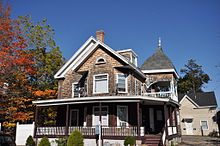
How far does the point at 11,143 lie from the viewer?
1095 cm

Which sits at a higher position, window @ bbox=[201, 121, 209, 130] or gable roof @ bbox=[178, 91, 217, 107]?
gable roof @ bbox=[178, 91, 217, 107]

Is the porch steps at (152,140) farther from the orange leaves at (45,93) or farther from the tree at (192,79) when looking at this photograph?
the tree at (192,79)

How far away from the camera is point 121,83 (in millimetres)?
19547

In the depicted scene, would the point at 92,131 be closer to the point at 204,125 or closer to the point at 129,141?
the point at 129,141

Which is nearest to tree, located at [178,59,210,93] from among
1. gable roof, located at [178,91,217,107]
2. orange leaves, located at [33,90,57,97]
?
gable roof, located at [178,91,217,107]

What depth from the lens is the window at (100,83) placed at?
779 inches

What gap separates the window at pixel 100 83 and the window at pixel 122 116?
2.20 metres

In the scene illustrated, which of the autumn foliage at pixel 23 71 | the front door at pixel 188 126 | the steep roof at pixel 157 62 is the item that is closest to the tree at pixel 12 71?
the autumn foliage at pixel 23 71

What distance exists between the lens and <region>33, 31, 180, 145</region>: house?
16859mm

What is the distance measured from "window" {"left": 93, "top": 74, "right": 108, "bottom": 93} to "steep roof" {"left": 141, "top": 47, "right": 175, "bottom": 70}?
17.3 ft

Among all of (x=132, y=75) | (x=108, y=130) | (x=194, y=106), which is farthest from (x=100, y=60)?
(x=194, y=106)

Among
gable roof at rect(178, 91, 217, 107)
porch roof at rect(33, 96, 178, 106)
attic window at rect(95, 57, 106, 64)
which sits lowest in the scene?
porch roof at rect(33, 96, 178, 106)

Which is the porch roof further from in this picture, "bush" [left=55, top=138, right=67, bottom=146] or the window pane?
"bush" [left=55, top=138, right=67, bottom=146]

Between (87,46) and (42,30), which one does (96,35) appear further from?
(42,30)
